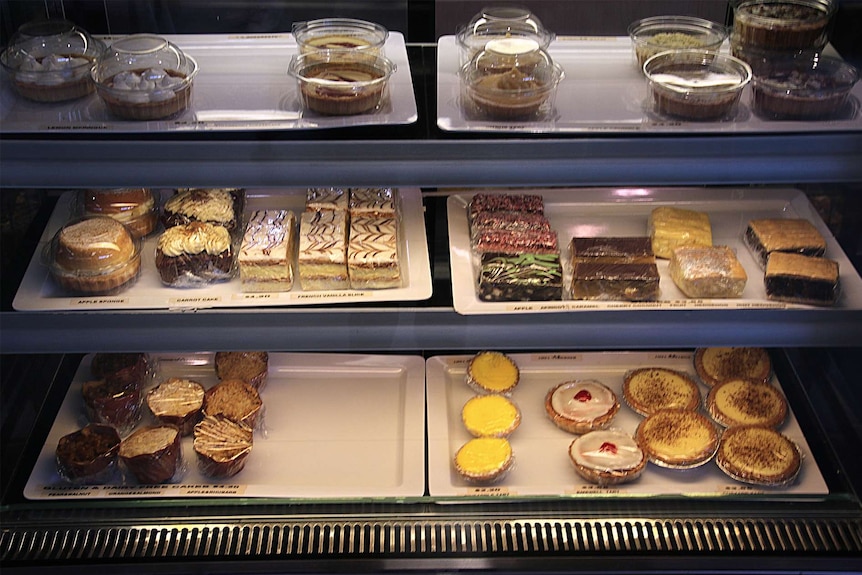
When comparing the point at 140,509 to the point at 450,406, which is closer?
the point at 140,509

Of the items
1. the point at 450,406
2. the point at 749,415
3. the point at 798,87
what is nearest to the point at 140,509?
the point at 450,406

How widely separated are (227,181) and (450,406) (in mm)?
977

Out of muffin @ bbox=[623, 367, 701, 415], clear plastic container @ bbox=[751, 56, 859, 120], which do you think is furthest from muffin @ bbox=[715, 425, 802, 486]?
clear plastic container @ bbox=[751, 56, 859, 120]

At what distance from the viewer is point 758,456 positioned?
2.17 meters

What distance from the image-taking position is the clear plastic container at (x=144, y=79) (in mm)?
1681

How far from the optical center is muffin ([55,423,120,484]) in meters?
2.13

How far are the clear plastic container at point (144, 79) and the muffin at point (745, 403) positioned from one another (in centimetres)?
152

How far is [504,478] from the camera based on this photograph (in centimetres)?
215

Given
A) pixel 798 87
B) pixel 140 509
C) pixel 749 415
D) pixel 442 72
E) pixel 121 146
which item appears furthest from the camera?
pixel 749 415

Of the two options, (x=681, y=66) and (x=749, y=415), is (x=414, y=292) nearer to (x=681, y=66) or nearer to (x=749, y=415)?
(x=681, y=66)

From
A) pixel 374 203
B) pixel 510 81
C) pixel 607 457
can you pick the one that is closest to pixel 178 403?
pixel 374 203

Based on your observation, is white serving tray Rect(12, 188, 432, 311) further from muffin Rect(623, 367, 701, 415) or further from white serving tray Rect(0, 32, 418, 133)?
muffin Rect(623, 367, 701, 415)

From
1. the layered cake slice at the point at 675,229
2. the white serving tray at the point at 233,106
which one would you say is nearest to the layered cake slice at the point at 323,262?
the white serving tray at the point at 233,106

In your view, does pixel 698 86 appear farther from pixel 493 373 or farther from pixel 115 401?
pixel 115 401
